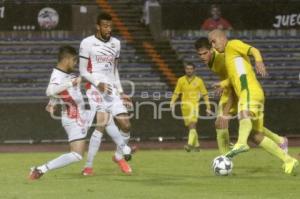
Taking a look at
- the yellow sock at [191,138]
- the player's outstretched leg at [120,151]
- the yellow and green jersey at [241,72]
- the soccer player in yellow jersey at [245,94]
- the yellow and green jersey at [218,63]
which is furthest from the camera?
the yellow sock at [191,138]

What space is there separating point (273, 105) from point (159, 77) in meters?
4.52

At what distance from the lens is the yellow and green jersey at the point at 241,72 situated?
35.3 feet

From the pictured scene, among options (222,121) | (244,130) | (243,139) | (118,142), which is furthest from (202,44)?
(118,142)

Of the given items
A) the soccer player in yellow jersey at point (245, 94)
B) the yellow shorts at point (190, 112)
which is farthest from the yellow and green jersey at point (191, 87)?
the soccer player in yellow jersey at point (245, 94)

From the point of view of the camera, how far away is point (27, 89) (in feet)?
82.1

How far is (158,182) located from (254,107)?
160 centimetres

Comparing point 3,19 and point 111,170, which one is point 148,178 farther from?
point 3,19

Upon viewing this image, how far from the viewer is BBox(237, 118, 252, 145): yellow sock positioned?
10523 millimetres

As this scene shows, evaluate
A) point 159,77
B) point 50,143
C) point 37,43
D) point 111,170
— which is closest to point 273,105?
point 159,77

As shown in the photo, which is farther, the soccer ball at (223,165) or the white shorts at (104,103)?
the white shorts at (104,103)

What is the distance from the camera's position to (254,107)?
10664 mm

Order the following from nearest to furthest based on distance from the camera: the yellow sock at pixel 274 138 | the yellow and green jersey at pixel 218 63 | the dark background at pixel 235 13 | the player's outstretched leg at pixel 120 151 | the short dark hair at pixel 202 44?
the short dark hair at pixel 202 44 → the yellow and green jersey at pixel 218 63 → the player's outstretched leg at pixel 120 151 → the yellow sock at pixel 274 138 → the dark background at pixel 235 13

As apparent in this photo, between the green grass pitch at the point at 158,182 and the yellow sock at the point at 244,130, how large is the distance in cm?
50

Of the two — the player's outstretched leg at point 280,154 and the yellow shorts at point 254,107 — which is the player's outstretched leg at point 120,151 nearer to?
the yellow shorts at point 254,107
